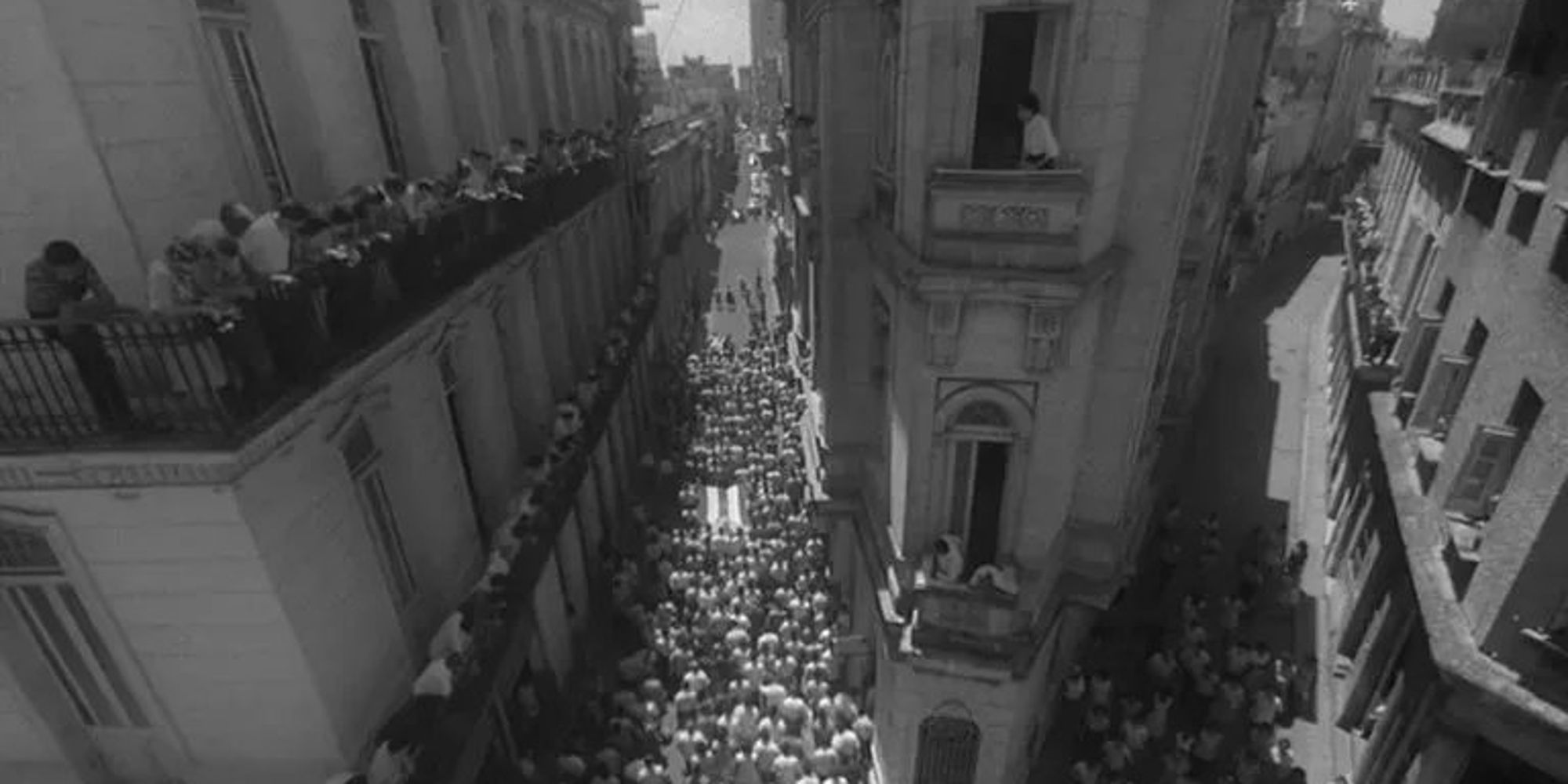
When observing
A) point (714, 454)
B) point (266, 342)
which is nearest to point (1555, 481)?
point (266, 342)

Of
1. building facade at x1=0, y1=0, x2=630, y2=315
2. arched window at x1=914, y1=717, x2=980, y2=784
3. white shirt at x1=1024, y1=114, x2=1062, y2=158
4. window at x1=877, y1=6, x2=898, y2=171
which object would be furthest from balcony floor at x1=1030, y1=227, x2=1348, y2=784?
building facade at x1=0, y1=0, x2=630, y2=315

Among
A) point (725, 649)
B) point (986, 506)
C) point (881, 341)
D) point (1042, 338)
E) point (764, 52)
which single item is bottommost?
point (725, 649)

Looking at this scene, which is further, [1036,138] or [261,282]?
[1036,138]

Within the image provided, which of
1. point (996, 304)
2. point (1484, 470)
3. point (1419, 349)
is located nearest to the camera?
point (996, 304)

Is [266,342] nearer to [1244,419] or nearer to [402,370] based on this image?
[402,370]

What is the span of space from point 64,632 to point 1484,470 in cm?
1680

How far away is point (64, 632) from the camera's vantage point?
24.8 ft

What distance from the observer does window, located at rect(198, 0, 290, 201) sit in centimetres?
795

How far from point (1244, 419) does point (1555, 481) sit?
64.9 feet

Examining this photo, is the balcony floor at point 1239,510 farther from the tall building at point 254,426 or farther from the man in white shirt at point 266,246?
the man in white shirt at point 266,246

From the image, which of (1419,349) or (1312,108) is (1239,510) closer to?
(1419,349)

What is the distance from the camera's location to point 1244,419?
26297mm

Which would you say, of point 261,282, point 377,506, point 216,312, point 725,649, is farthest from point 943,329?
point 725,649

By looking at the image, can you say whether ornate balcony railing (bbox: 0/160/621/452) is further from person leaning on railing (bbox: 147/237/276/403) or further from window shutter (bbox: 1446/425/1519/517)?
window shutter (bbox: 1446/425/1519/517)
